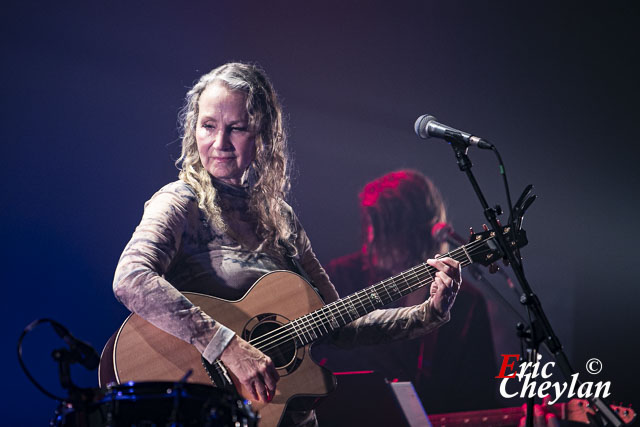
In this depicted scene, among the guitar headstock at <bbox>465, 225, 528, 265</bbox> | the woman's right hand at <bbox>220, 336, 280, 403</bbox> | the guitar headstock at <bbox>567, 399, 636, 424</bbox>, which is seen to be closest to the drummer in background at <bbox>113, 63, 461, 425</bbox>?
the woman's right hand at <bbox>220, 336, 280, 403</bbox>

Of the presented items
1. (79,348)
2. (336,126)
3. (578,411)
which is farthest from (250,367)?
(578,411)

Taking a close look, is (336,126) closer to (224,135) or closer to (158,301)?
(224,135)

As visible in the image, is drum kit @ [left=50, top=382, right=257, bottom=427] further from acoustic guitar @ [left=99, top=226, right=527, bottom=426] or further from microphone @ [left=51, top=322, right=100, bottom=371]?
acoustic guitar @ [left=99, top=226, right=527, bottom=426]

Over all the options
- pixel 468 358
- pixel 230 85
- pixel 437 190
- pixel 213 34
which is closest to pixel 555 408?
pixel 468 358

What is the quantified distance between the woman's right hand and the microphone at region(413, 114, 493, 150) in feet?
4.47

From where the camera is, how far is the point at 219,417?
1.97 meters

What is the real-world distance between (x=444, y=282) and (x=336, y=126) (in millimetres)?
1623

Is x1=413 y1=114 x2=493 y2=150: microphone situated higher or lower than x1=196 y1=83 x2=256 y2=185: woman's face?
lower

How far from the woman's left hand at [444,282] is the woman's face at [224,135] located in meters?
1.28

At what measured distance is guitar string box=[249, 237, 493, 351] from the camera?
3000 mm

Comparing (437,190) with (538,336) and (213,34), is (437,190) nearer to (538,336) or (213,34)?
(213,34)

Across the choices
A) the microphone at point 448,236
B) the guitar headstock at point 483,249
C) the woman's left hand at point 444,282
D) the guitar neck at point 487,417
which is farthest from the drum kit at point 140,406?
the microphone at point 448,236

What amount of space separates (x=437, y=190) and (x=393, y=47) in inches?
46.3

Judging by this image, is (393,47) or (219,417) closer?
(219,417)
